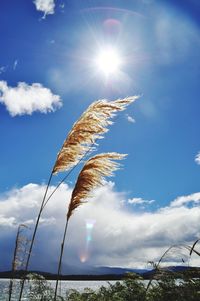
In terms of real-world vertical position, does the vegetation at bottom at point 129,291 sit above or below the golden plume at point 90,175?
below

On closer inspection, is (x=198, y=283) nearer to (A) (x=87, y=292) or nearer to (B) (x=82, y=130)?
(B) (x=82, y=130)

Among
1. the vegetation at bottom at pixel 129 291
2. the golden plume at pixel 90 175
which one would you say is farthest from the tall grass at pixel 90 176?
the vegetation at bottom at pixel 129 291

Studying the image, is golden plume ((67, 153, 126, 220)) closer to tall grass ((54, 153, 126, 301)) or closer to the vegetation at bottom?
tall grass ((54, 153, 126, 301))

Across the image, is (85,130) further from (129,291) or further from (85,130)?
(129,291)

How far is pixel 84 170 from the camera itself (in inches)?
270

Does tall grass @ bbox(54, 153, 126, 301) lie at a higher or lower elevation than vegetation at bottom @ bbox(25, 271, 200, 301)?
higher

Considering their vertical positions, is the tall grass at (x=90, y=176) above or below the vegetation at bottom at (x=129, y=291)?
above

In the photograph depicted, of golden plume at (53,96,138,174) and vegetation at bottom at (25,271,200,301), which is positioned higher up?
golden plume at (53,96,138,174)

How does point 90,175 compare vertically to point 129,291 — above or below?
above

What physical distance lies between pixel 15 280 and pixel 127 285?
2887mm

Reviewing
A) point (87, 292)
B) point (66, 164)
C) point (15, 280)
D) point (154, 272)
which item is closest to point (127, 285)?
point (87, 292)

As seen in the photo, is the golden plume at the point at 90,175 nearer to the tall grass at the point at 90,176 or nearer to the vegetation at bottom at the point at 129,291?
the tall grass at the point at 90,176

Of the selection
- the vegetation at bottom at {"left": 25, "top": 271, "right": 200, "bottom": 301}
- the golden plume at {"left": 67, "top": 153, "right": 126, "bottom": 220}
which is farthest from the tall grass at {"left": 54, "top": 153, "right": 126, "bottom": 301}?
the vegetation at bottom at {"left": 25, "top": 271, "right": 200, "bottom": 301}

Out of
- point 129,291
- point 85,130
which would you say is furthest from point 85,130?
point 129,291
